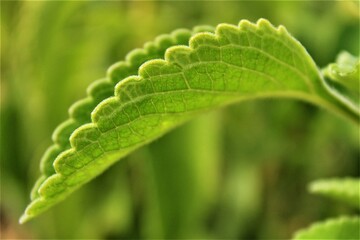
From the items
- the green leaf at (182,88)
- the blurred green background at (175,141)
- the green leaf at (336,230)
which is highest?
the blurred green background at (175,141)

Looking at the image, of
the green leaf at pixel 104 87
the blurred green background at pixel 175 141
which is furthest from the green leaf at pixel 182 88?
the blurred green background at pixel 175 141

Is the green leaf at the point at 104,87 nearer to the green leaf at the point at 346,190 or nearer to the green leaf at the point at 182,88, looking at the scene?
the green leaf at the point at 182,88

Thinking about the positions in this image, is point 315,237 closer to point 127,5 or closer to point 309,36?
point 309,36

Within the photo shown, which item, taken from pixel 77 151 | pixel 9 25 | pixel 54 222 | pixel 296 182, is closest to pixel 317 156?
pixel 296 182

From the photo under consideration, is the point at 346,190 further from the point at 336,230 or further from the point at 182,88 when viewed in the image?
the point at 182,88

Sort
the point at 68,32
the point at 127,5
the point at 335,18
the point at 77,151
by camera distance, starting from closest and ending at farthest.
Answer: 1. the point at 77,151
2. the point at 335,18
3. the point at 68,32
4. the point at 127,5

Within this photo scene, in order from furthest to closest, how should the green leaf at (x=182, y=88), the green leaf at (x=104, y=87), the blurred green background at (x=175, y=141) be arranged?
the blurred green background at (x=175, y=141) → the green leaf at (x=104, y=87) → the green leaf at (x=182, y=88)

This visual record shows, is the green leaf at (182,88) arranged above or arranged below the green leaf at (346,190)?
above
